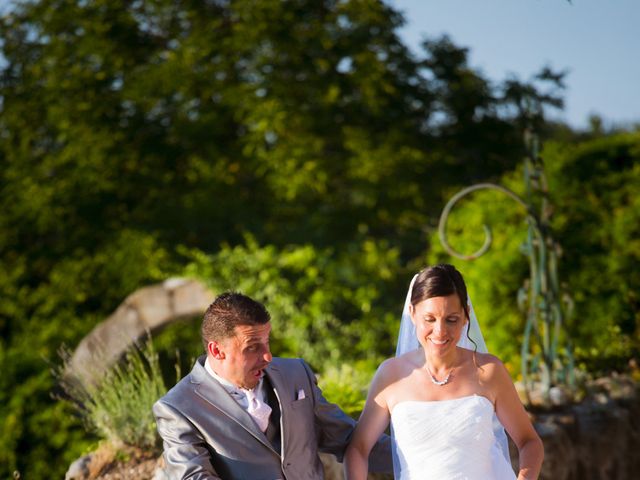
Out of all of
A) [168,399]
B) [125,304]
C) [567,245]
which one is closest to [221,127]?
[125,304]

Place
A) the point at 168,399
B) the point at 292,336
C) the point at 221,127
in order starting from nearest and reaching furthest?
the point at 168,399 → the point at 292,336 → the point at 221,127

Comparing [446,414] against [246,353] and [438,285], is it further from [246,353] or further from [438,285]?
[246,353]

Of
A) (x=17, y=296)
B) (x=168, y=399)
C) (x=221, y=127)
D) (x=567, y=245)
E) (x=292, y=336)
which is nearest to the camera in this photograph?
(x=168, y=399)

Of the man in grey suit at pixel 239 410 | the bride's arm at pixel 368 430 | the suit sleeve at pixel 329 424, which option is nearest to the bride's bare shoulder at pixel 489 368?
the bride's arm at pixel 368 430

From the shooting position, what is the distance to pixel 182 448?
294cm

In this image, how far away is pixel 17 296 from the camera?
34.4 ft

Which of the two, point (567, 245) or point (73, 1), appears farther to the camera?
point (73, 1)

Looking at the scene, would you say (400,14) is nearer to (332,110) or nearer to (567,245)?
(332,110)

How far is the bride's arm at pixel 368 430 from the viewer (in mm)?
3230

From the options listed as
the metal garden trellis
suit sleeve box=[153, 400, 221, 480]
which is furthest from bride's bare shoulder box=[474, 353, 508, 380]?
the metal garden trellis

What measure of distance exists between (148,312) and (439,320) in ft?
21.7

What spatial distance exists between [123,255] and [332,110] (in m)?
2.85

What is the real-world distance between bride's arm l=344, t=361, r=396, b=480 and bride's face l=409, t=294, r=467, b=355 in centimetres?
28

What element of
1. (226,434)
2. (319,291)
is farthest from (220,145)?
(226,434)
